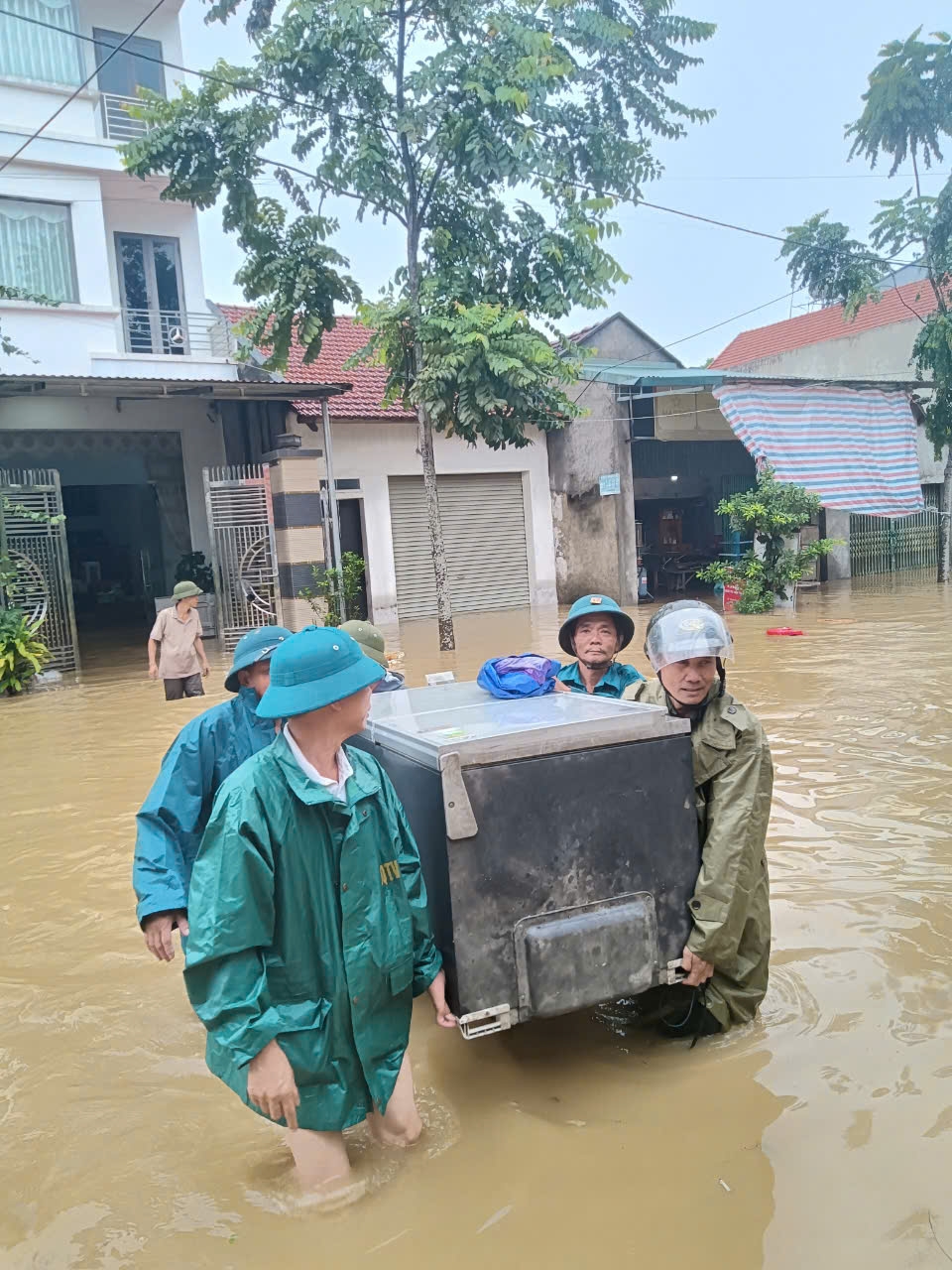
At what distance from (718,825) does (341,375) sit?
15.9m

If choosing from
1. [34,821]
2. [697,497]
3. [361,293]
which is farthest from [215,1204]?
[697,497]

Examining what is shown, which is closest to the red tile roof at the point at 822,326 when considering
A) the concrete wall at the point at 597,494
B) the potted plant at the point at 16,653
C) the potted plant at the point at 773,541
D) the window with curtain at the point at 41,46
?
the concrete wall at the point at 597,494

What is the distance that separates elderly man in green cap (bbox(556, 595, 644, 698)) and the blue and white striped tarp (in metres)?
13.1

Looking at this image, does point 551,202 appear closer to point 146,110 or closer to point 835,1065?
point 146,110

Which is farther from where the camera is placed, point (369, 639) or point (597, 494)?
point (597, 494)

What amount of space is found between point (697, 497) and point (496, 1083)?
20551 millimetres

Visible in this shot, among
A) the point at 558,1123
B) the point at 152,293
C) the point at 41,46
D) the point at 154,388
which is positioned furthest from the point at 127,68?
the point at 558,1123

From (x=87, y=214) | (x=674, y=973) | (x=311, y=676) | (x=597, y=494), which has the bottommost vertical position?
(x=674, y=973)

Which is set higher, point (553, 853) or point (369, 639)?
point (369, 639)

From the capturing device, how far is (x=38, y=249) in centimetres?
1454

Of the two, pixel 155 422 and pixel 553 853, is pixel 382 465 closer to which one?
pixel 155 422

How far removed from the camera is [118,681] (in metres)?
12.0

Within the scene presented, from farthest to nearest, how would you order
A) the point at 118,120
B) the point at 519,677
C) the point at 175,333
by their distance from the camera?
the point at 175,333 < the point at 118,120 < the point at 519,677

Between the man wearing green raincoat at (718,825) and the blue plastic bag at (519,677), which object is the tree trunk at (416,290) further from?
the man wearing green raincoat at (718,825)
